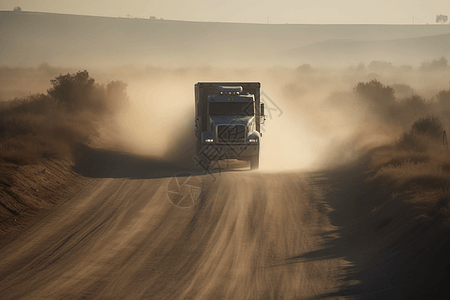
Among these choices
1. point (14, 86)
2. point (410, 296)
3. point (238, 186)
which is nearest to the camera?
point (410, 296)

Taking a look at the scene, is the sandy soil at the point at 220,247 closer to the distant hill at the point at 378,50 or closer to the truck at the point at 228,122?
the truck at the point at 228,122

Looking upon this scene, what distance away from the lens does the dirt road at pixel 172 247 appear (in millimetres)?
11174

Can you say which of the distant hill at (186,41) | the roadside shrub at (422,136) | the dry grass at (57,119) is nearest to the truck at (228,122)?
the dry grass at (57,119)

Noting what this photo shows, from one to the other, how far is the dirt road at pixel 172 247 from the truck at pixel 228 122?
123 inches

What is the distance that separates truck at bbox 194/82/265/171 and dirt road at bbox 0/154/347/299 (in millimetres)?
3123

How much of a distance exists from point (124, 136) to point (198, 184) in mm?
15127

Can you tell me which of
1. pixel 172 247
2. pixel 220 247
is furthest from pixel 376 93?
pixel 172 247

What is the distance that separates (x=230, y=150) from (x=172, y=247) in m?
9.60

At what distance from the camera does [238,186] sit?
789 inches

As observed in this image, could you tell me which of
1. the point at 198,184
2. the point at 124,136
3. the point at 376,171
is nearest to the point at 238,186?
the point at 198,184

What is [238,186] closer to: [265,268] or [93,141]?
[265,268]

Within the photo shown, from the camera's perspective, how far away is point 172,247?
1371 cm

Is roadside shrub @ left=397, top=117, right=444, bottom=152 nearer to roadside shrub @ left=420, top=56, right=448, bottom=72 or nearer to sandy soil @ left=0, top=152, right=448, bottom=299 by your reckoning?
sandy soil @ left=0, top=152, right=448, bottom=299

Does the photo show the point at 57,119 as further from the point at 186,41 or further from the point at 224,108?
the point at 186,41
